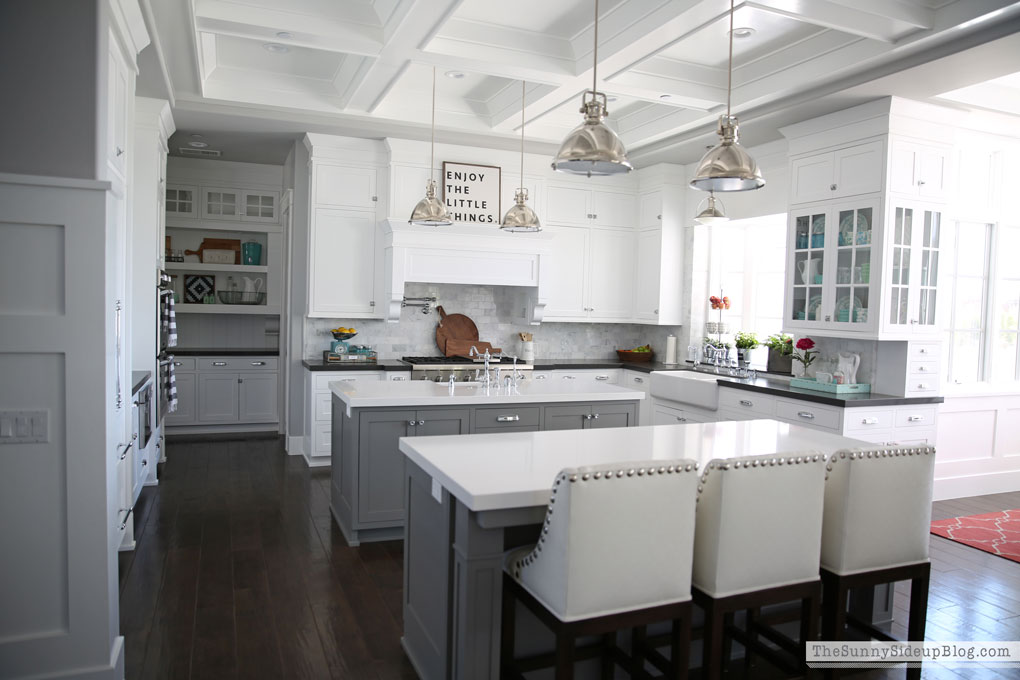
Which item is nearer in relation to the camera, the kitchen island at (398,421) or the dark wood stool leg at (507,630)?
the dark wood stool leg at (507,630)

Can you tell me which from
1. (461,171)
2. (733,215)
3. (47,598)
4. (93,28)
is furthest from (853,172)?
(47,598)

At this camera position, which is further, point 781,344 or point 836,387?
point 781,344

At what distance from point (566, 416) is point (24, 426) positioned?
295cm

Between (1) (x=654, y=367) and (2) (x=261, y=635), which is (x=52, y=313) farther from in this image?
(1) (x=654, y=367)

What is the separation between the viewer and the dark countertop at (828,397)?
4.68m

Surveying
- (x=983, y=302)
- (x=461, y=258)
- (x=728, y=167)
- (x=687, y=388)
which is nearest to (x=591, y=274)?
(x=461, y=258)

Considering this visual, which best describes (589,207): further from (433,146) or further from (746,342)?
(746,342)

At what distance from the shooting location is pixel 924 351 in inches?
197

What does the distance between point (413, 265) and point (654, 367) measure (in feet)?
8.12

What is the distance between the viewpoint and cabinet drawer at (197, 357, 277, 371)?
24.2ft

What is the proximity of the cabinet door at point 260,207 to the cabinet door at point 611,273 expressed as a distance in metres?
3.49

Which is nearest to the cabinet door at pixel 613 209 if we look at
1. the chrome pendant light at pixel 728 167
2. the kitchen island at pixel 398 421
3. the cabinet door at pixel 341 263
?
the cabinet door at pixel 341 263

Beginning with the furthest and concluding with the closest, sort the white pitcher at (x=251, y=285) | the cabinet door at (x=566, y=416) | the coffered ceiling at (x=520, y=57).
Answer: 1. the white pitcher at (x=251, y=285)
2. the cabinet door at (x=566, y=416)
3. the coffered ceiling at (x=520, y=57)

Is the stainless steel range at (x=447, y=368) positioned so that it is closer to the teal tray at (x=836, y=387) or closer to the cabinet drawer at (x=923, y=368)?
the teal tray at (x=836, y=387)
